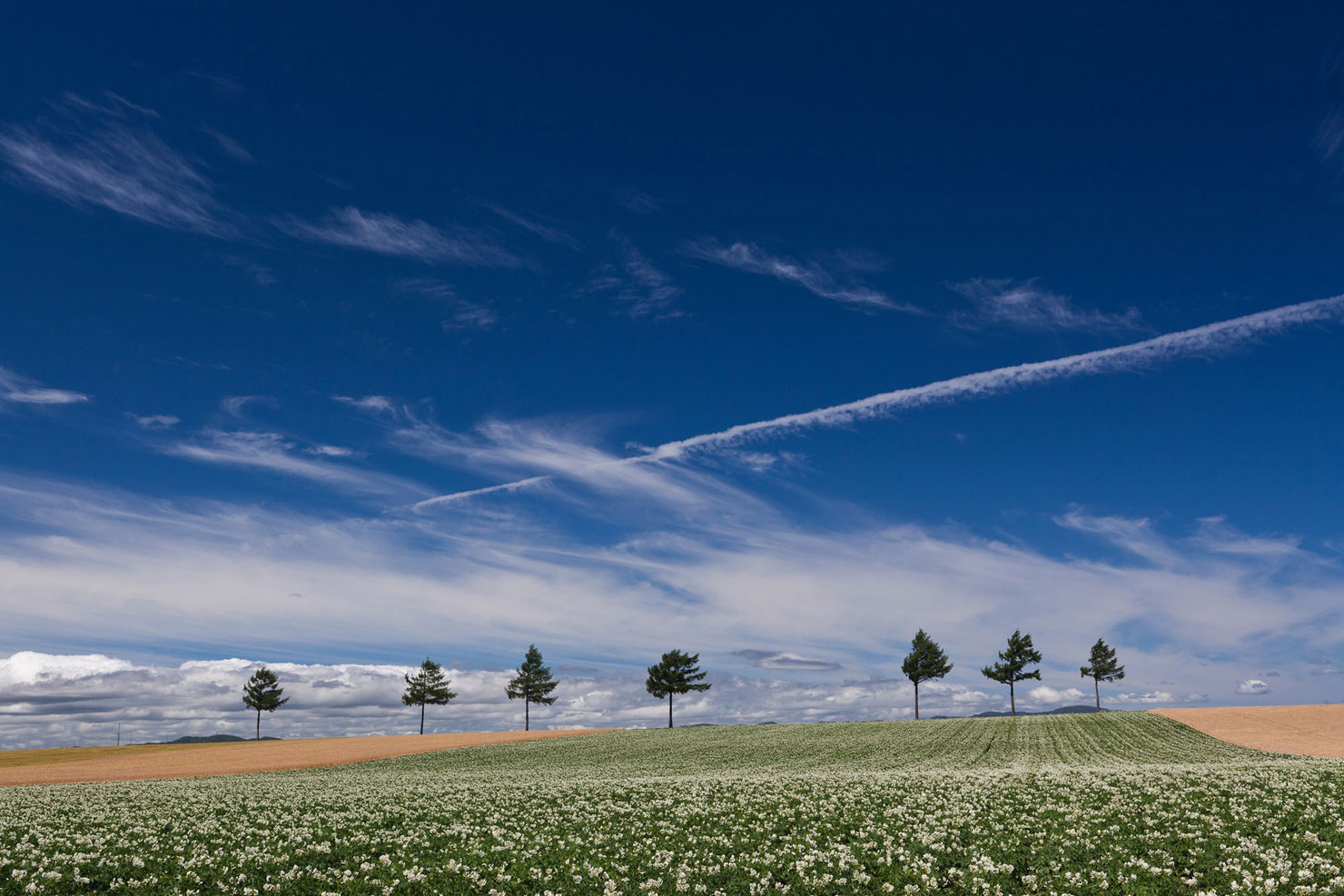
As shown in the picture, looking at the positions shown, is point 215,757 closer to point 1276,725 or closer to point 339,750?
point 339,750

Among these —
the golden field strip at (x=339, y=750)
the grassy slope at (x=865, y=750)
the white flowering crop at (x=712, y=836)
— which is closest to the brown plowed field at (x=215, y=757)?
the golden field strip at (x=339, y=750)

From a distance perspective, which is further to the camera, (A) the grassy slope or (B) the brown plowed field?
(B) the brown plowed field

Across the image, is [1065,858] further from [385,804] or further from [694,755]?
[694,755]

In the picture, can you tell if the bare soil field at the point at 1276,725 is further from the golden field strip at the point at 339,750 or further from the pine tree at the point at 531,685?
the pine tree at the point at 531,685

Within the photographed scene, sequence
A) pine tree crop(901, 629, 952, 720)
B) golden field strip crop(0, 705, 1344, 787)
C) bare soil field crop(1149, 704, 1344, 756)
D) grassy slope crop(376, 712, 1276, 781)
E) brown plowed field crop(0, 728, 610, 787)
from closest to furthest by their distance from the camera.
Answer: grassy slope crop(376, 712, 1276, 781), bare soil field crop(1149, 704, 1344, 756), golden field strip crop(0, 705, 1344, 787), brown plowed field crop(0, 728, 610, 787), pine tree crop(901, 629, 952, 720)

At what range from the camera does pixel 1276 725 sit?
71875 millimetres

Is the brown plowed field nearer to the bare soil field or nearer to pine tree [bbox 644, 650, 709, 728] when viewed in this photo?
pine tree [bbox 644, 650, 709, 728]

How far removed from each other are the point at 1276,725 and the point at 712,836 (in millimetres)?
76104

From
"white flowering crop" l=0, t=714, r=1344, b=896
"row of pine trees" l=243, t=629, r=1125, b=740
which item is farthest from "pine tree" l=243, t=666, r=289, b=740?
"white flowering crop" l=0, t=714, r=1344, b=896

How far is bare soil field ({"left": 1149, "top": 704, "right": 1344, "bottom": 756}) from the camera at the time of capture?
58581 mm

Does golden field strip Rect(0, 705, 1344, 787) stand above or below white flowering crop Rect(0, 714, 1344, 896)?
below

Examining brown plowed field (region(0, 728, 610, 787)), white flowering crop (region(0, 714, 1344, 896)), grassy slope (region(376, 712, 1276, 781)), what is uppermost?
white flowering crop (region(0, 714, 1344, 896))

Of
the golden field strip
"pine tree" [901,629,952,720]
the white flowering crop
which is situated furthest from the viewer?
"pine tree" [901,629,952,720]

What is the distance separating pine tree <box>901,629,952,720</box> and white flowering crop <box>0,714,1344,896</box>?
68.0 meters
